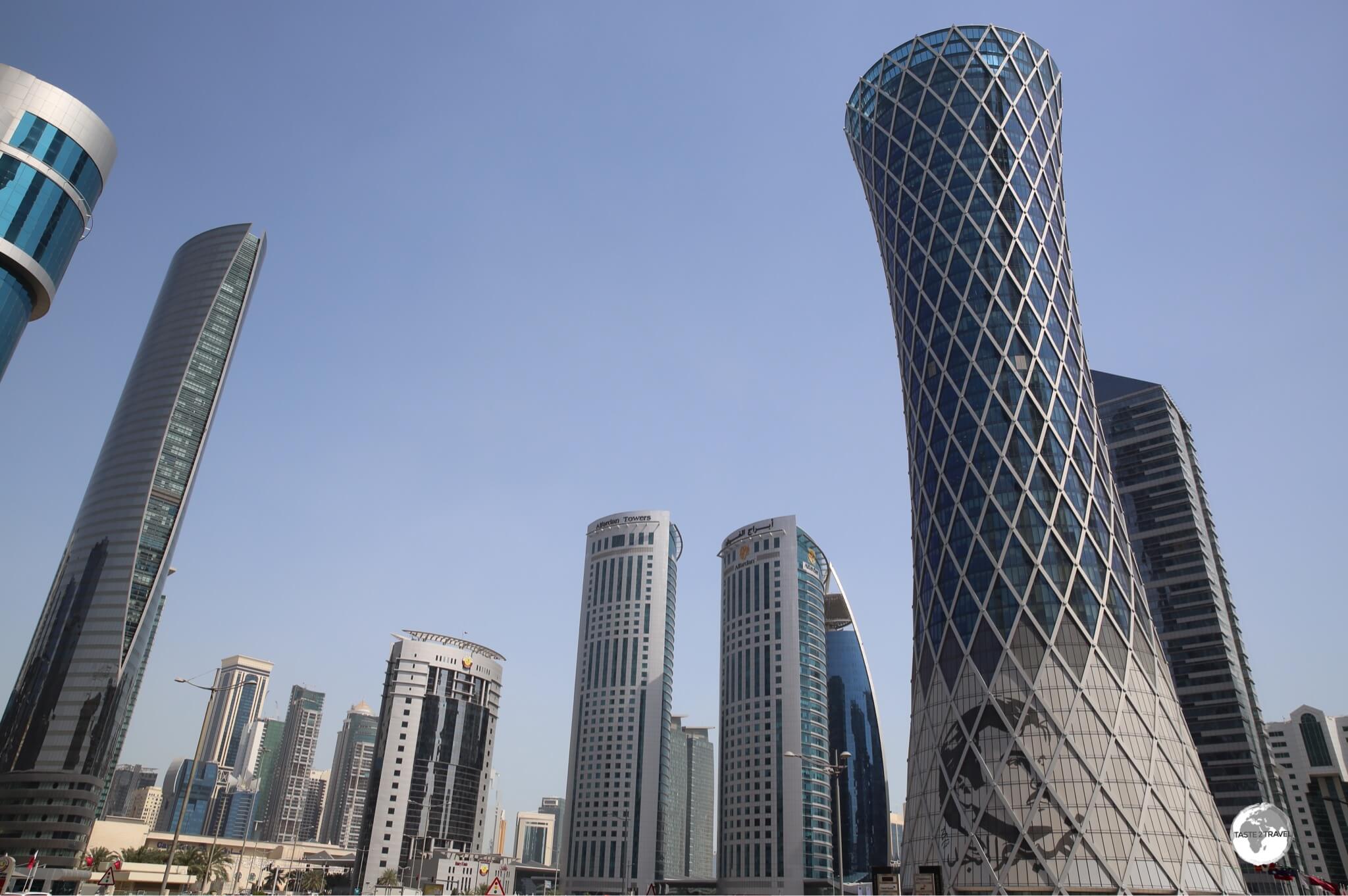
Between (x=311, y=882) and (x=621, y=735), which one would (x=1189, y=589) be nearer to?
(x=621, y=735)

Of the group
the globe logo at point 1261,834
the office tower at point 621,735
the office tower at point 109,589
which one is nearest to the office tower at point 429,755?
the office tower at point 621,735

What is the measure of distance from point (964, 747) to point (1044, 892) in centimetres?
1253

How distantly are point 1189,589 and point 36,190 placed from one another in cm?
16232

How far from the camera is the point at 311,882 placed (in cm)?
14488

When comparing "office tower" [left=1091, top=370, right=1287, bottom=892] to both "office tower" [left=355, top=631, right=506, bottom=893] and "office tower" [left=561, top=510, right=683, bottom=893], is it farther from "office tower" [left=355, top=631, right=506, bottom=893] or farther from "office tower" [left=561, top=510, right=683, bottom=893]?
"office tower" [left=355, top=631, right=506, bottom=893]

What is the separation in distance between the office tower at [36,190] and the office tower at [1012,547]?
281 ft

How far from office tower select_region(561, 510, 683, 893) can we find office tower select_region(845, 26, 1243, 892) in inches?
4202

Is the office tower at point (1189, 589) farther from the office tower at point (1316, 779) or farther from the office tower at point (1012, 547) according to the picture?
the office tower at point (1012, 547)

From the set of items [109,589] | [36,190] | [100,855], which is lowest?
[100,855]

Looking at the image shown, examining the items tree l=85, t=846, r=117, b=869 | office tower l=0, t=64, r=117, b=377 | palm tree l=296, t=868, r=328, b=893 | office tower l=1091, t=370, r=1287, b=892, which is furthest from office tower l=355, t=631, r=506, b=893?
office tower l=1091, t=370, r=1287, b=892

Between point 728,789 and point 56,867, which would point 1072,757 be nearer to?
point 728,789

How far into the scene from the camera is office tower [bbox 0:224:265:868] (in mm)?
134375

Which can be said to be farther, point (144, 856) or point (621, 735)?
point (621, 735)

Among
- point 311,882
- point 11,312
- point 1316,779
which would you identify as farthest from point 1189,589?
point 11,312
